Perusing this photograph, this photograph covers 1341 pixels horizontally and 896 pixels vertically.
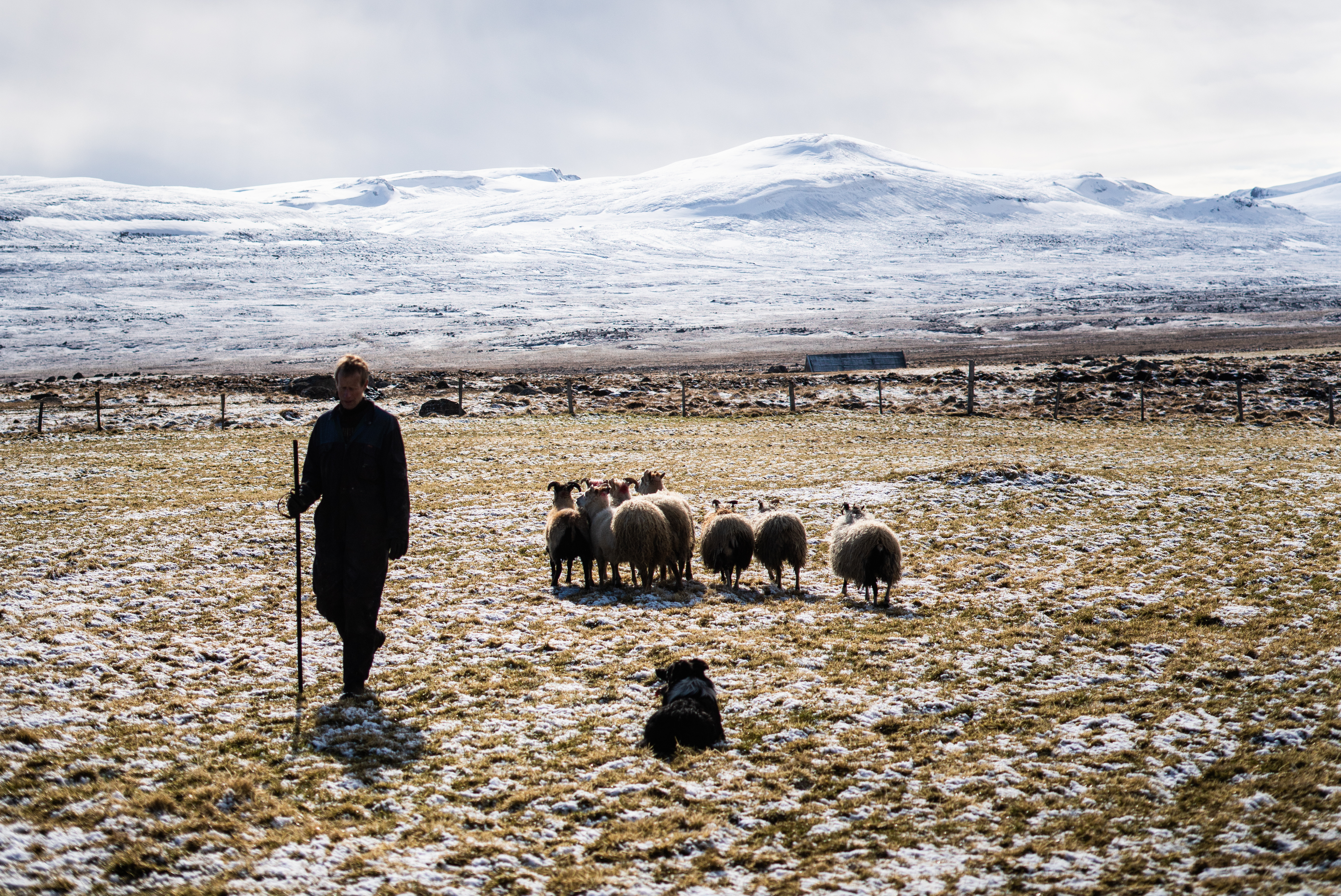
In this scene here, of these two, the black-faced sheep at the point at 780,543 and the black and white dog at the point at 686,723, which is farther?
the black-faced sheep at the point at 780,543

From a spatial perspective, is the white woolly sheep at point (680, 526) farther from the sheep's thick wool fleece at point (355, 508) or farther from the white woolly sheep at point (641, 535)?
the sheep's thick wool fleece at point (355, 508)

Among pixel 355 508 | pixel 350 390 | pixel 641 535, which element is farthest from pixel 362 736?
pixel 641 535

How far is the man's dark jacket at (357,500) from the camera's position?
7.16 m

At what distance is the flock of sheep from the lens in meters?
10.6

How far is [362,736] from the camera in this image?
6645 mm

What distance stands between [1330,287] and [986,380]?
136m

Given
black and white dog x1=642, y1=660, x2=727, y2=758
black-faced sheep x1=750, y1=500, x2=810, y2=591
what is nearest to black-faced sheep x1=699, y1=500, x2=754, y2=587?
black-faced sheep x1=750, y1=500, x2=810, y2=591

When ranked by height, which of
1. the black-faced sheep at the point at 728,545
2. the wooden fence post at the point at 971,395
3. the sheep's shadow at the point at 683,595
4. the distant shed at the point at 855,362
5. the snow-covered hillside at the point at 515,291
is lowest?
the sheep's shadow at the point at 683,595

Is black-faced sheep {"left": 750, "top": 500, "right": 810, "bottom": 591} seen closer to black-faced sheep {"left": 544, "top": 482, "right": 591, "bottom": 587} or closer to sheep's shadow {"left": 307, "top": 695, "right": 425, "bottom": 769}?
black-faced sheep {"left": 544, "top": 482, "right": 591, "bottom": 587}

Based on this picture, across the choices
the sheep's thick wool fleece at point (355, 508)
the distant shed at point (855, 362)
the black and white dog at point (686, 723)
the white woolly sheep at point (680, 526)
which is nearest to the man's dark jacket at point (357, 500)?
the sheep's thick wool fleece at point (355, 508)

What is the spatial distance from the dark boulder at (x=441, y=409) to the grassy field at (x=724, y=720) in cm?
1983

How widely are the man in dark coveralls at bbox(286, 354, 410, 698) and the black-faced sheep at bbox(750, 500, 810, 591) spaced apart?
5331 mm

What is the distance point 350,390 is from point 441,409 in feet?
93.6

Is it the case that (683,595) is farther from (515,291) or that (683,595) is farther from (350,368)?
(515,291)
